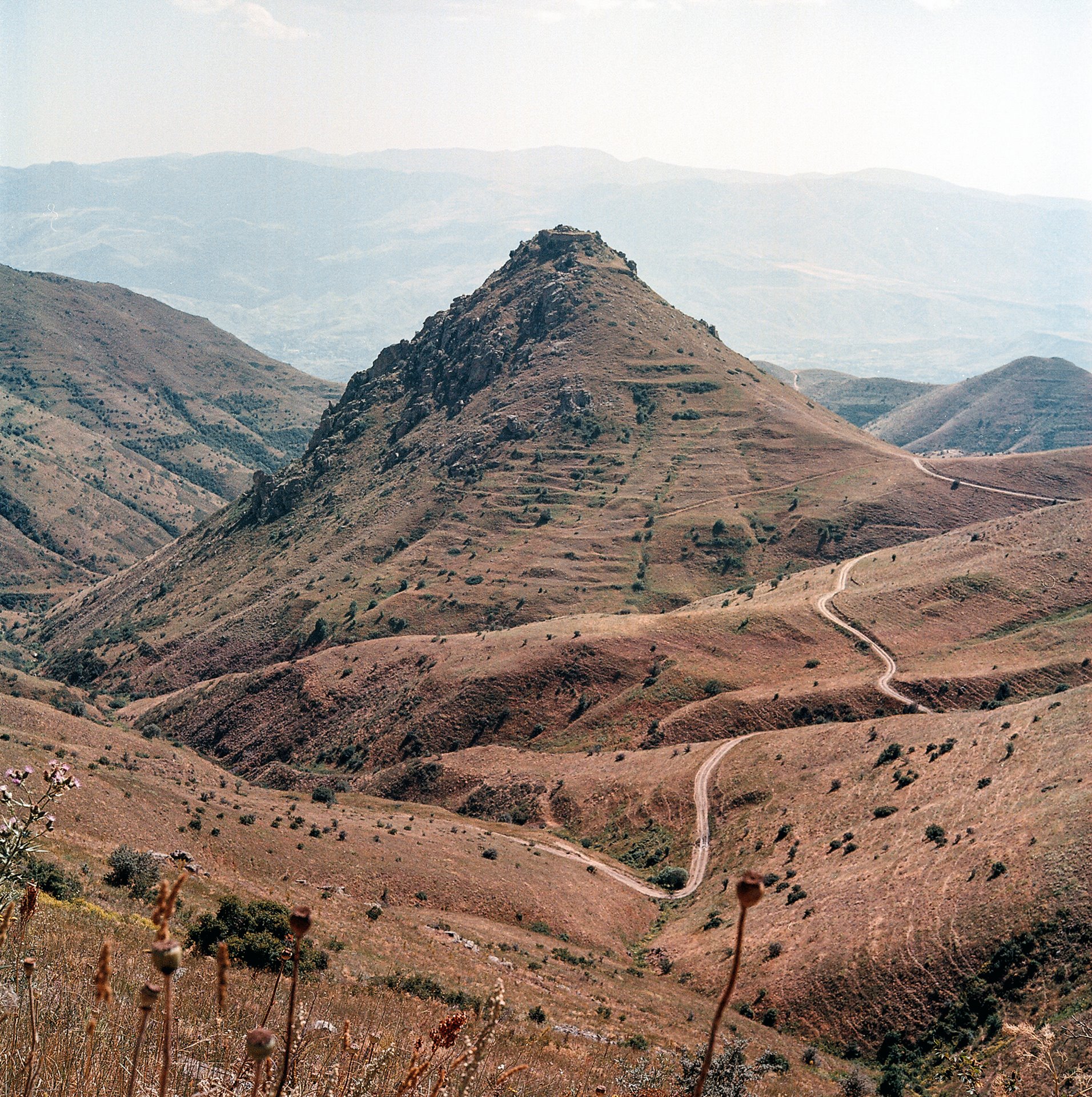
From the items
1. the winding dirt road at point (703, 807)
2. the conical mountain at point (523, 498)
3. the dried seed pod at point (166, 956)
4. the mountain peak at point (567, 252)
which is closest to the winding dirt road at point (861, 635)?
the winding dirt road at point (703, 807)

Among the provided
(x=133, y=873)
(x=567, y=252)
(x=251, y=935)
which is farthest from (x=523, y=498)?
(x=251, y=935)

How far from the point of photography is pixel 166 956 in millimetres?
2941

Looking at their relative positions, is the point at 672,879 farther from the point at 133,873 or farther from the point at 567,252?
the point at 567,252

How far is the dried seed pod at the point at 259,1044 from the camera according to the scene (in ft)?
11.3

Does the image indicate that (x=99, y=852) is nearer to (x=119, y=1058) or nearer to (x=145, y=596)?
(x=119, y=1058)

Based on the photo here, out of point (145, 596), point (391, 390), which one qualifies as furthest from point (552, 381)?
point (145, 596)

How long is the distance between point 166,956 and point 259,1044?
32.5 inches

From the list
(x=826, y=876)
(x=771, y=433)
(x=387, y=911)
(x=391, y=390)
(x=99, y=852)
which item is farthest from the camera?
(x=391, y=390)

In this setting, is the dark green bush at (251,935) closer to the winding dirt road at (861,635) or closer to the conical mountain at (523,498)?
the winding dirt road at (861,635)

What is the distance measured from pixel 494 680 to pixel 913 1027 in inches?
1952

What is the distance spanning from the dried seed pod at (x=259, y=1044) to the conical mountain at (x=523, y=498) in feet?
313

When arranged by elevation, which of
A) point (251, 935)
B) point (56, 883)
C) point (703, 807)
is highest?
point (56, 883)

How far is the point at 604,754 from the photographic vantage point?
6838cm

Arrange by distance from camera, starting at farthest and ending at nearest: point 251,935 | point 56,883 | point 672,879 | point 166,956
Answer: point 672,879 → point 251,935 → point 56,883 → point 166,956
